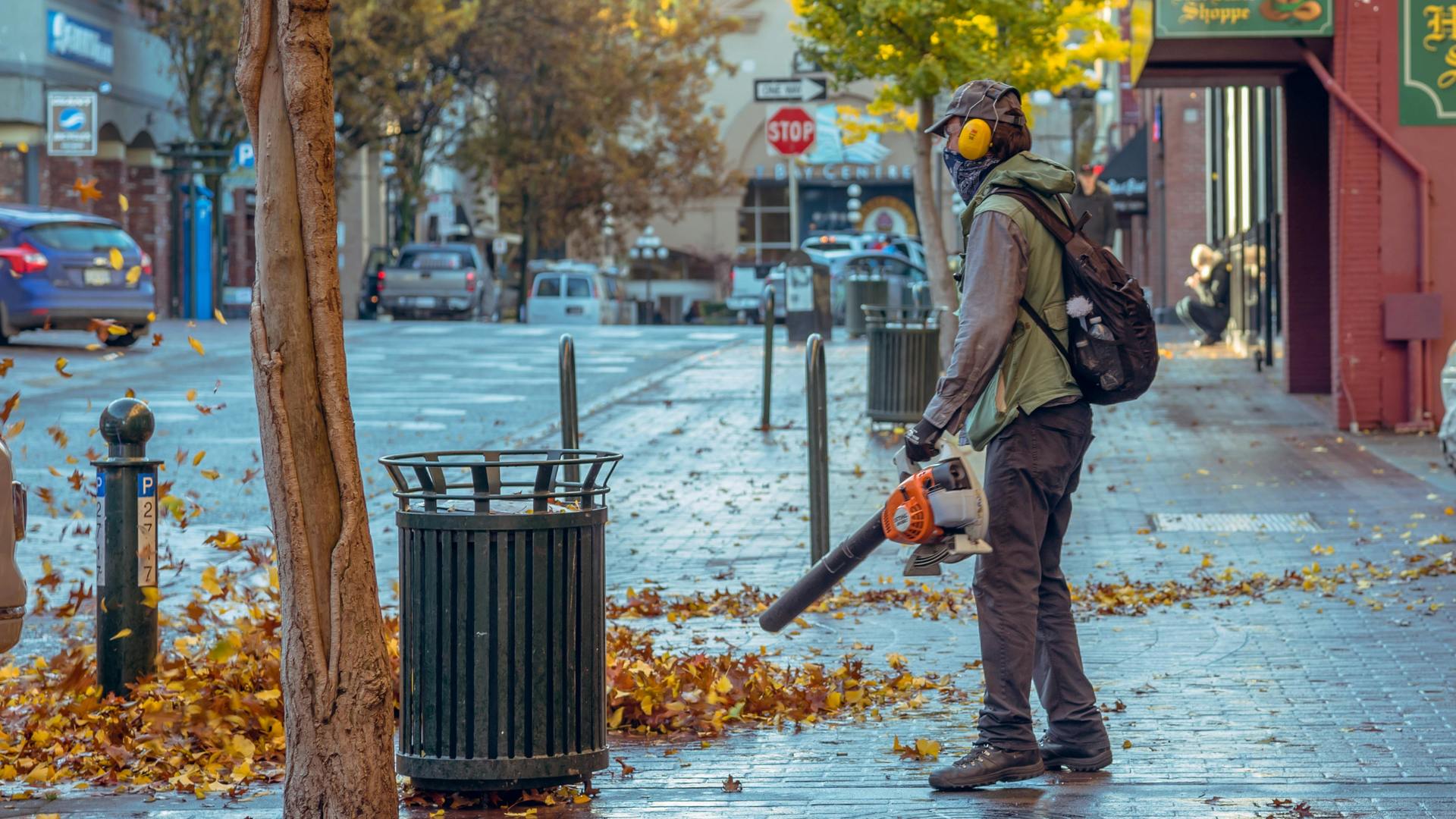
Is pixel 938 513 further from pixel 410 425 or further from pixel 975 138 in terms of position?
pixel 410 425

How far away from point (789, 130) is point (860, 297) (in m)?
6.77

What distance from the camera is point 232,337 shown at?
26.6 metres

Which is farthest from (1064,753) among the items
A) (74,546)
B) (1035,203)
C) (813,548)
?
(74,546)

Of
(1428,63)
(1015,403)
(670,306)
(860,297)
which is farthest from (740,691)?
(670,306)

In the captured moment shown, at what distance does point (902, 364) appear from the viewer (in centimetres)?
1496

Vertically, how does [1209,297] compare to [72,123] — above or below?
below

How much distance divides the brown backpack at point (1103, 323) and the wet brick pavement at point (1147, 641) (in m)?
1.07

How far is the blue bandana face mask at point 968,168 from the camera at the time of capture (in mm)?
5398

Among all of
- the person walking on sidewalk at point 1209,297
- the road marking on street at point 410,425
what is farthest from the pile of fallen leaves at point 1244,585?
the person walking on sidewalk at point 1209,297

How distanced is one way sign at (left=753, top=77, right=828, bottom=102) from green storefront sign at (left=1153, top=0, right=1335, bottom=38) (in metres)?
6.19

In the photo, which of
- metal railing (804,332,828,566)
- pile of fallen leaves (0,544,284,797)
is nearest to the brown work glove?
pile of fallen leaves (0,544,284,797)

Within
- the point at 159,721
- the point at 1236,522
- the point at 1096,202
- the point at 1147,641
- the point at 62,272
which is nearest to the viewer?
the point at 159,721

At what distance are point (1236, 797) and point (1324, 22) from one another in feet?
33.5

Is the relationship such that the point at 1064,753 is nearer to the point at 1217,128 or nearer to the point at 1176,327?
the point at 1217,128
